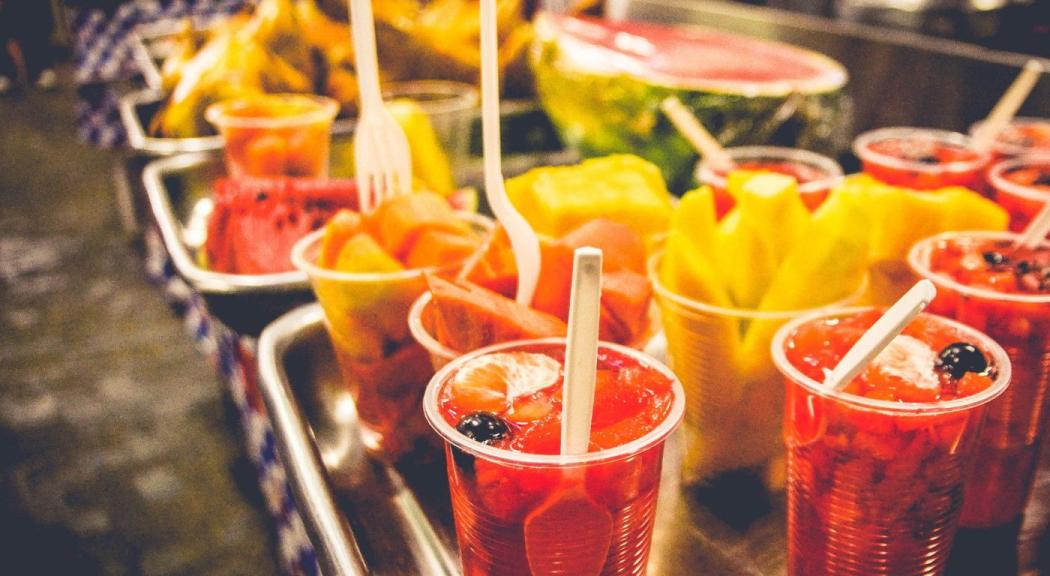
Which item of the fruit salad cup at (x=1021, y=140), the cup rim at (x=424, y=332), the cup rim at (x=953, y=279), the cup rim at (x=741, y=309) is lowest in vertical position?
the cup rim at (x=424, y=332)

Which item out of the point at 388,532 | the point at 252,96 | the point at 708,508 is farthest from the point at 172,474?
the point at 708,508

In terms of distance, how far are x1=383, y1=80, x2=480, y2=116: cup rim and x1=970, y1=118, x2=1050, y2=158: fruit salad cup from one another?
3.96 ft

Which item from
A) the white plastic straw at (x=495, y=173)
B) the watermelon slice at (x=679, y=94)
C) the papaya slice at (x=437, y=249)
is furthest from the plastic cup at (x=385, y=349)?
the watermelon slice at (x=679, y=94)

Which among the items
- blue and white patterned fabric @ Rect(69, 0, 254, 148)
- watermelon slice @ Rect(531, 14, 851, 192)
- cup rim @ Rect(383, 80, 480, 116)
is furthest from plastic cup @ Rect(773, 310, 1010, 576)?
blue and white patterned fabric @ Rect(69, 0, 254, 148)

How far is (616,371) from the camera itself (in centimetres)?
78

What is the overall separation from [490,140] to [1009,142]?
113 cm

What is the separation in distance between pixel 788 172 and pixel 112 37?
5746 millimetres

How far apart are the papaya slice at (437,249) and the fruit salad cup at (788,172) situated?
1.39 ft

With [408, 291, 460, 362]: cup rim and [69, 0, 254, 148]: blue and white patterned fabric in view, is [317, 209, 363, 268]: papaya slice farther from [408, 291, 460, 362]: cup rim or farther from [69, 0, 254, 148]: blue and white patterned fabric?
[69, 0, 254, 148]: blue and white patterned fabric

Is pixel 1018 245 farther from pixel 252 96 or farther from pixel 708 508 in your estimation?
pixel 252 96

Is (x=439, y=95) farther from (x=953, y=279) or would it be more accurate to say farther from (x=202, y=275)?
(x=953, y=279)

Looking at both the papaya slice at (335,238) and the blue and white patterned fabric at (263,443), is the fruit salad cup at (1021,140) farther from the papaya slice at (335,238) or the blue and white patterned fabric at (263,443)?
the blue and white patterned fabric at (263,443)

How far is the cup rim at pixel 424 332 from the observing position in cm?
91

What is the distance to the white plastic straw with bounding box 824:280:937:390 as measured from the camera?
2.12ft
